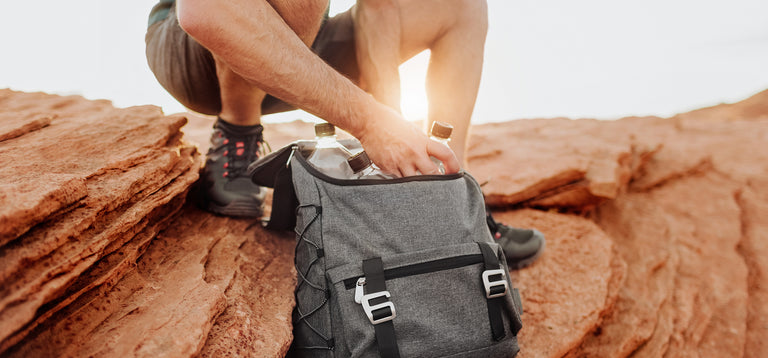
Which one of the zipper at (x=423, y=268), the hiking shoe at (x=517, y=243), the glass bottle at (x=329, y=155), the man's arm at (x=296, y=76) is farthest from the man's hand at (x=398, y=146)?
the hiking shoe at (x=517, y=243)

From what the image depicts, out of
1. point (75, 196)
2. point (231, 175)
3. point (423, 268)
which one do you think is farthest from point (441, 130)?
point (75, 196)

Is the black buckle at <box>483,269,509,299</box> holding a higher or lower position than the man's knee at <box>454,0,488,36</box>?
lower

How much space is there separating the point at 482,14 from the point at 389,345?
1571mm

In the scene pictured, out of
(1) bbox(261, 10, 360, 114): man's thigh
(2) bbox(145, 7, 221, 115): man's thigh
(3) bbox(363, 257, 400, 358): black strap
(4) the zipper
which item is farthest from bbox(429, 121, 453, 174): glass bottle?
(2) bbox(145, 7, 221, 115): man's thigh

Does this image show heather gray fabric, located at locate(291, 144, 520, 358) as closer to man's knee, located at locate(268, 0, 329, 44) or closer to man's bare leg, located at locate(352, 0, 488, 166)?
man's knee, located at locate(268, 0, 329, 44)

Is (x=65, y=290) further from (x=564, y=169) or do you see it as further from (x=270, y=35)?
(x=564, y=169)

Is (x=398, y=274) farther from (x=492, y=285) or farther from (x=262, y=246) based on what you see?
(x=262, y=246)

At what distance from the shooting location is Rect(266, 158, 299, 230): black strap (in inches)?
62.1

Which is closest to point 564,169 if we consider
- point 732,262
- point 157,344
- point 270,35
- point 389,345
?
point 732,262

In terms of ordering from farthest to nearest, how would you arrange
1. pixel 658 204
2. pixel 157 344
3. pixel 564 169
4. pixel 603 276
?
pixel 658 204 < pixel 564 169 < pixel 603 276 < pixel 157 344

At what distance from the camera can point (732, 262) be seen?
2.32m

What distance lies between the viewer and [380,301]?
44.1 inches

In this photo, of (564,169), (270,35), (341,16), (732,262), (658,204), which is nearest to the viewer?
(270,35)

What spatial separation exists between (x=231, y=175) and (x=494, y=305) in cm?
127
